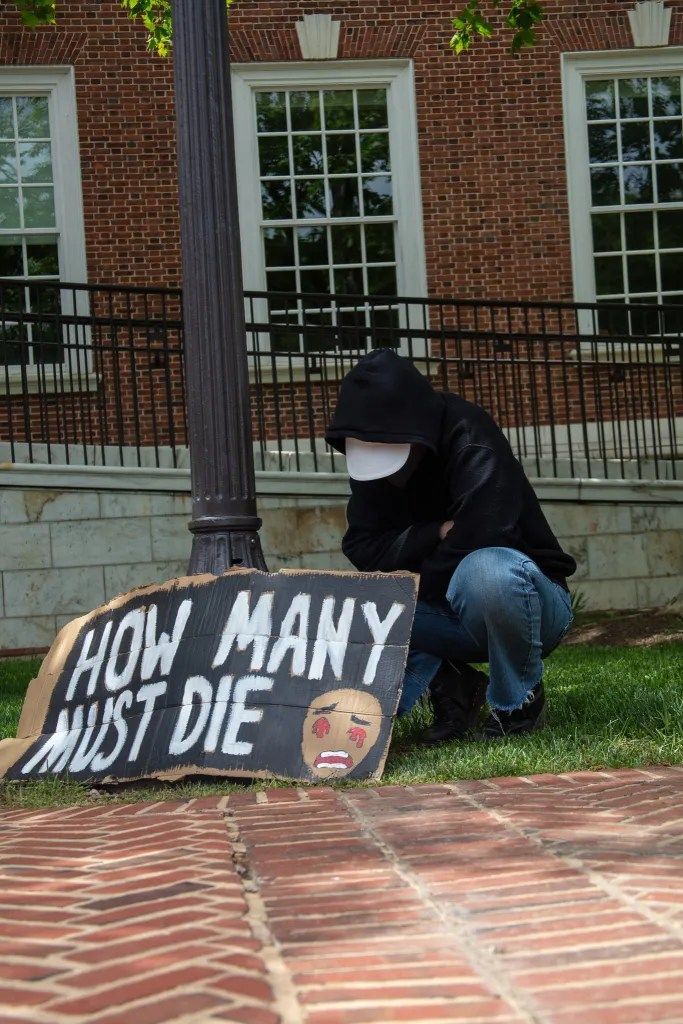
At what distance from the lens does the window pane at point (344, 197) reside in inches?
516

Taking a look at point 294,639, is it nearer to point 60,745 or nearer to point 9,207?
point 60,745

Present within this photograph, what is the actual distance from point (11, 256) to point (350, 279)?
3.38 metres

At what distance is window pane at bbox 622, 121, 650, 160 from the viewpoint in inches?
528

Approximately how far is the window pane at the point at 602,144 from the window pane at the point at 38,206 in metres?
5.50

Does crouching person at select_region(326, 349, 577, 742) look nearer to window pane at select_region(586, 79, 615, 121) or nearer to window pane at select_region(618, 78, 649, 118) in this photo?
window pane at select_region(586, 79, 615, 121)

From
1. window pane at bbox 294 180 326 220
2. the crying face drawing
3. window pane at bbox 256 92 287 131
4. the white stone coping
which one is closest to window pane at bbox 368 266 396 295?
window pane at bbox 294 180 326 220

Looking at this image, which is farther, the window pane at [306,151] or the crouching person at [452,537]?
the window pane at [306,151]

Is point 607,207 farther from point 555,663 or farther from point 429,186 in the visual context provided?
point 555,663

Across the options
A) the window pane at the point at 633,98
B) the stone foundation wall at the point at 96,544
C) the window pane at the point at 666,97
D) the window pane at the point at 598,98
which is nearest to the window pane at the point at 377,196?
the window pane at the point at 598,98

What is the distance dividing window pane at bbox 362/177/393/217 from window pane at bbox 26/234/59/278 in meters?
3.15

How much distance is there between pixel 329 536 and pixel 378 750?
21.1ft

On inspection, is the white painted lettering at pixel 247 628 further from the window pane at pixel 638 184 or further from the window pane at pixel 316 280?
the window pane at pixel 638 184

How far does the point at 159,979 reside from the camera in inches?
83.7

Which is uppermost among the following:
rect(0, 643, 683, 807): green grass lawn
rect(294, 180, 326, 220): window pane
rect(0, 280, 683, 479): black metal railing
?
rect(294, 180, 326, 220): window pane
